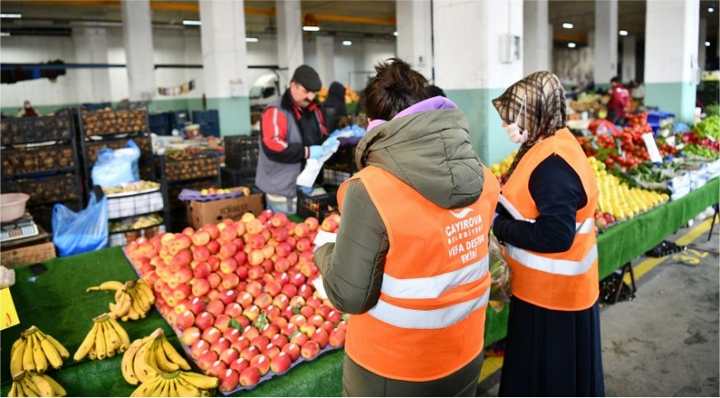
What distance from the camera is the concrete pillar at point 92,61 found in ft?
61.7

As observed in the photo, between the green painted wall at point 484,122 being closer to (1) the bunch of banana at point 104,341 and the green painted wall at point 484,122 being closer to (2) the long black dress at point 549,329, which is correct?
(2) the long black dress at point 549,329

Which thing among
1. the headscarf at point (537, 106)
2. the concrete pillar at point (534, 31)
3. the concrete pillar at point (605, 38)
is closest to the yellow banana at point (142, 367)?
the headscarf at point (537, 106)

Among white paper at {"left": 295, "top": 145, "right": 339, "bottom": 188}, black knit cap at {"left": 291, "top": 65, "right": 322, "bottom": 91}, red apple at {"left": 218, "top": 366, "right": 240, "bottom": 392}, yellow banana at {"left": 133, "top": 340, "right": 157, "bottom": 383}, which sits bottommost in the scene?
red apple at {"left": 218, "top": 366, "right": 240, "bottom": 392}

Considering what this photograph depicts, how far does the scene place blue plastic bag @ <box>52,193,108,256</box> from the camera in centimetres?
502

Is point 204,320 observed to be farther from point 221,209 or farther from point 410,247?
point 221,209

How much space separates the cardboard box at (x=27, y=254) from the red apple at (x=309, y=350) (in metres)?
2.79

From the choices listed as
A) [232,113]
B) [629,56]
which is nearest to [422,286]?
[232,113]

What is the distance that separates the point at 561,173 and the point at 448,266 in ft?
2.53

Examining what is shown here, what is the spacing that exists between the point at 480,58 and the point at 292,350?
3920 mm

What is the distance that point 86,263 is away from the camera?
3301mm

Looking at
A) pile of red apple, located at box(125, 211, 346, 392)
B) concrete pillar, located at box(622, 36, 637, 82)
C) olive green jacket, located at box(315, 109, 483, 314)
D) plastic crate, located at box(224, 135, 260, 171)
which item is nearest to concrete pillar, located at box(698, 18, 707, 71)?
concrete pillar, located at box(622, 36, 637, 82)

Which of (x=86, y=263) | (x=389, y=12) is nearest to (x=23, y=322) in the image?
(x=86, y=263)

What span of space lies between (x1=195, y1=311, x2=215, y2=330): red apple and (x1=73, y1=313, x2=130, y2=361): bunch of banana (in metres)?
0.28

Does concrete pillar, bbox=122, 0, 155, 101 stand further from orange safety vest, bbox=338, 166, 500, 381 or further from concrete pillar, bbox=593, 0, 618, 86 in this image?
orange safety vest, bbox=338, 166, 500, 381
